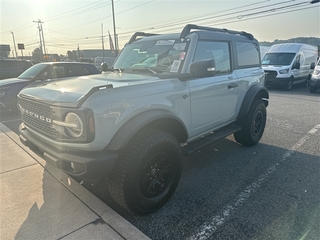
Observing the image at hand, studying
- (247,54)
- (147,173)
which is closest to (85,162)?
(147,173)

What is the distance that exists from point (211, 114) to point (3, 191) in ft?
9.88

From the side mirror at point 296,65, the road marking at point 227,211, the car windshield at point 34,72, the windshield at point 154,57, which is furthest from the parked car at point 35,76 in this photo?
the side mirror at point 296,65

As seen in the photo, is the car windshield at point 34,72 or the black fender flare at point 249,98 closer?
the black fender flare at point 249,98

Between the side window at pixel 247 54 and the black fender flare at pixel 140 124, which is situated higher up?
the side window at pixel 247 54

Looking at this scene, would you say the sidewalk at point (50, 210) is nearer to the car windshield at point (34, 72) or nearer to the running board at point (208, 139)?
the running board at point (208, 139)

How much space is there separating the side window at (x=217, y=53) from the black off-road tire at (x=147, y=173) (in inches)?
54.4

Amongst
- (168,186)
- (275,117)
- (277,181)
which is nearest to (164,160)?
(168,186)

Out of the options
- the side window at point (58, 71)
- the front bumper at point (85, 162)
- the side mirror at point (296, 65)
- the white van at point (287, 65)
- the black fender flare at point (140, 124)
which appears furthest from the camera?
the side mirror at point (296, 65)

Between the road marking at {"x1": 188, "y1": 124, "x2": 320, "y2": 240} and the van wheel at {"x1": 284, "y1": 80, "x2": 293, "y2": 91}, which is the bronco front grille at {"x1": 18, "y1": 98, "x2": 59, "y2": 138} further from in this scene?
the van wheel at {"x1": 284, "y1": 80, "x2": 293, "y2": 91}

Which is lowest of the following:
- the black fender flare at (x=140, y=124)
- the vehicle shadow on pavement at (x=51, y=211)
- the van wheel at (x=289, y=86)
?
the van wheel at (x=289, y=86)

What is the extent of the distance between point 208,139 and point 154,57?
A: 1.46 metres

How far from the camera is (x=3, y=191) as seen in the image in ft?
9.84

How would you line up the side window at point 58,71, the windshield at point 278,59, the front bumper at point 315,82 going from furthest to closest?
the windshield at point 278,59, the front bumper at point 315,82, the side window at point 58,71

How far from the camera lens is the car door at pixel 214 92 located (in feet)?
10.1
